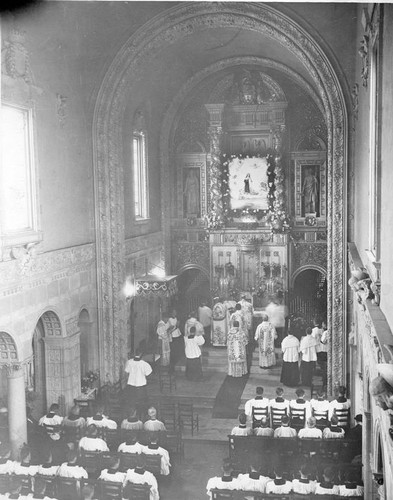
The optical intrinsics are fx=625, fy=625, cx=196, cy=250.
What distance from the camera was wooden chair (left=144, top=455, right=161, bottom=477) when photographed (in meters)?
12.4

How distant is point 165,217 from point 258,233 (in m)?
3.77

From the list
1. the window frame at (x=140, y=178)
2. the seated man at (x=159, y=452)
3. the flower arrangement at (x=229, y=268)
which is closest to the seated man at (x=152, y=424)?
the seated man at (x=159, y=452)

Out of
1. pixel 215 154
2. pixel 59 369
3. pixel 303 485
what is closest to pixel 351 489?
pixel 303 485

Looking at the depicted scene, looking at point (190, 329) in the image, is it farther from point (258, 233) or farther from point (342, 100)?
point (342, 100)

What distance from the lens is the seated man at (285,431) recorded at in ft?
43.0

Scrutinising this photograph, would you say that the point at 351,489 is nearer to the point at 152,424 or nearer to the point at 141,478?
the point at 141,478

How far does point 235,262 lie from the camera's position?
25.1 meters

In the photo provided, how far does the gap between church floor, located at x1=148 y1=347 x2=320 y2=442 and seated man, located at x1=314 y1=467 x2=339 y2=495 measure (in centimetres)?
477

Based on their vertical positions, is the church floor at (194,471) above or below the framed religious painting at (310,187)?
below

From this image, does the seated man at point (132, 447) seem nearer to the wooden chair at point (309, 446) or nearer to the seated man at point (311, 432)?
the wooden chair at point (309, 446)

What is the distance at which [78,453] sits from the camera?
1245cm

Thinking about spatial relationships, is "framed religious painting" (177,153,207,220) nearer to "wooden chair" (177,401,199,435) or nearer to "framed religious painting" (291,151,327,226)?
"framed religious painting" (291,151,327,226)

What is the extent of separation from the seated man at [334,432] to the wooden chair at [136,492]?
4.00 meters

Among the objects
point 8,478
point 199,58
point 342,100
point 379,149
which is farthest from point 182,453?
point 199,58
